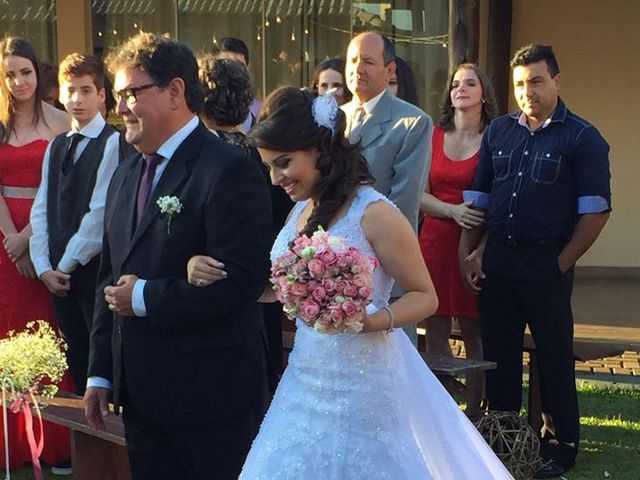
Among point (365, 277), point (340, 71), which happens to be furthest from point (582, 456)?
point (365, 277)

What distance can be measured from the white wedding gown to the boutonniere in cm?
35

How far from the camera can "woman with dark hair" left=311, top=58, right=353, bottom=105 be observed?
22.4ft

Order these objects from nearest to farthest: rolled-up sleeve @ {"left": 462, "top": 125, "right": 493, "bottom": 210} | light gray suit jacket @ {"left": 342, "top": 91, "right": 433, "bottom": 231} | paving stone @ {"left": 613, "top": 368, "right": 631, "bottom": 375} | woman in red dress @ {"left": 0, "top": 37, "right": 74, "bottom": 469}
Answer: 1. light gray suit jacket @ {"left": 342, "top": 91, "right": 433, "bottom": 231}
2. woman in red dress @ {"left": 0, "top": 37, "right": 74, "bottom": 469}
3. rolled-up sleeve @ {"left": 462, "top": 125, "right": 493, "bottom": 210}
4. paving stone @ {"left": 613, "top": 368, "right": 631, "bottom": 375}

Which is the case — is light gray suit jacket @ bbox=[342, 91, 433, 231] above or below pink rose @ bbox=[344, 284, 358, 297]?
above

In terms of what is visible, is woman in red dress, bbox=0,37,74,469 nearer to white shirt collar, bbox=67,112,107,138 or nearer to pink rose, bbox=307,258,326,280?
white shirt collar, bbox=67,112,107,138

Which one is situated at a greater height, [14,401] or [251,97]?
[251,97]

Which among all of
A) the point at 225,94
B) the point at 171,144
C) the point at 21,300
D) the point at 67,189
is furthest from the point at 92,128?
the point at 171,144

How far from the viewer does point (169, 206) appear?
346cm

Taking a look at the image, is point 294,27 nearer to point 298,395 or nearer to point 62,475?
point 62,475

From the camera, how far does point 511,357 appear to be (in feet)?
20.3

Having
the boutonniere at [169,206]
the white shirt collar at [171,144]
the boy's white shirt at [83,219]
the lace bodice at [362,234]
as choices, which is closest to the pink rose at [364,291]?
the lace bodice at [362,234]

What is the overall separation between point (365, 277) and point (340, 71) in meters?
4.00

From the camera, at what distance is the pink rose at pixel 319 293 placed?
3.05 m

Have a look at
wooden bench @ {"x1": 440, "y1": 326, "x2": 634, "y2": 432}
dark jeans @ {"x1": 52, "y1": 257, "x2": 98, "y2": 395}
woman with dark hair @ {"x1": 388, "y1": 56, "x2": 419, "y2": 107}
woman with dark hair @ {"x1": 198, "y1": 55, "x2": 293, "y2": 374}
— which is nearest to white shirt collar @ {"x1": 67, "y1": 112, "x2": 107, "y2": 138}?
dark jeans @ {"x1": 52, "y1": 257, "x2": 98, "y2": 395}
